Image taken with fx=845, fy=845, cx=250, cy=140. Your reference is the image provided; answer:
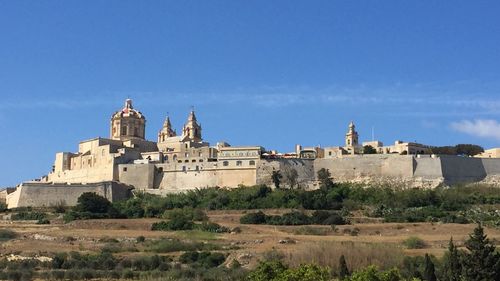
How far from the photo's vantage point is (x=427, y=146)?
6231cm

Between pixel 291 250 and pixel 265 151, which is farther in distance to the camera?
pixel 265 151

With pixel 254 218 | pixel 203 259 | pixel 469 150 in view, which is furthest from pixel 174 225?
pixel 469 150

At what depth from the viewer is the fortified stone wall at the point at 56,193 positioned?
56062mm

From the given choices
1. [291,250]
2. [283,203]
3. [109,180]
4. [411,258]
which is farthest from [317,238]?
[109,180]

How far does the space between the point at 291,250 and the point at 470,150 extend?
102ft

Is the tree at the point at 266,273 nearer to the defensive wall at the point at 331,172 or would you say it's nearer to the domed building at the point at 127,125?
the defensive wall at the point at 331,172

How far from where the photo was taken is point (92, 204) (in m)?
51.2

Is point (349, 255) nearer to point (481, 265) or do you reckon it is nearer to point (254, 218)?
point (481, 265)

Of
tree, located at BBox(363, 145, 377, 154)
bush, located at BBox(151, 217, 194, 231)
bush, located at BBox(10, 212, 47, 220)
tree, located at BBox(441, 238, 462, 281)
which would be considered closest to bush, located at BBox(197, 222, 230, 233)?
bush, located at BBox(151, 217, 194, 231)

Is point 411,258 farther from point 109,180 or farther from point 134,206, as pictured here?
point 109,180

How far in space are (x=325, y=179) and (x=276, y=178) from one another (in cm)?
318

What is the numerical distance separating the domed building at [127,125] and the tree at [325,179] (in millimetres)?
16144

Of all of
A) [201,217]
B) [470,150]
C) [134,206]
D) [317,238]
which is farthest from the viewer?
[470,150]

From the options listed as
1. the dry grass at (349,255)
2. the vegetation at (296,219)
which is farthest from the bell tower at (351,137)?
the dry grass at (349,255)
